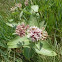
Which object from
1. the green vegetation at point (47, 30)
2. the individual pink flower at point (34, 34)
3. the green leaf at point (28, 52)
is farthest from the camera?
the green vegetation at point (47, 30)

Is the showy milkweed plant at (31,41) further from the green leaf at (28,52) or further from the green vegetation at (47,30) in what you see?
the green vegetation at (47,30)

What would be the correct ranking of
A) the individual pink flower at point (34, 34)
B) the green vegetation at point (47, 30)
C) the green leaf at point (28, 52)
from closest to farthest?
the individual pink flower at point (34, 34)
the green leaf at point (28, 52)
the green vegetation at point (47, 30)

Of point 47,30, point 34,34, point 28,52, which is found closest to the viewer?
point 34,34

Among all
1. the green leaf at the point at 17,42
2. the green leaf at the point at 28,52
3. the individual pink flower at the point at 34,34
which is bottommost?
the green leaf at the point at 28,52

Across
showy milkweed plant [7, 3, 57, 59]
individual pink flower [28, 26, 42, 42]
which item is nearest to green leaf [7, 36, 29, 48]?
showy milkweed plant [7, 3, 57, 59]

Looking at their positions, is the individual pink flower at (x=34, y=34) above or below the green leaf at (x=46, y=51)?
above

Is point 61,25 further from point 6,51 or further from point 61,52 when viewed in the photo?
point 6,51

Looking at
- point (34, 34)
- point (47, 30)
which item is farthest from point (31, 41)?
point (47, 30)

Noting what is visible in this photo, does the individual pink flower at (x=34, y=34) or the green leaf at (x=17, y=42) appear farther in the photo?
the green leaf at (x=17, y=42)

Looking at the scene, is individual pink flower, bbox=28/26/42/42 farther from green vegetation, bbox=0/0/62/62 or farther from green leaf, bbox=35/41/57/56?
green vegetation, bbox=0/0/62/62

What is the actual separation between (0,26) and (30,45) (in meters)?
0.65

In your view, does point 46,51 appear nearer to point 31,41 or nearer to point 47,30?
point 31,41

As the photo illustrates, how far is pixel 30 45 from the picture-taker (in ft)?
A: 4.05

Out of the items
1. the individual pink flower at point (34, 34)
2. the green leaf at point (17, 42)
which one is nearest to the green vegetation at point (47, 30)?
the green leaf at point (17, 42)
